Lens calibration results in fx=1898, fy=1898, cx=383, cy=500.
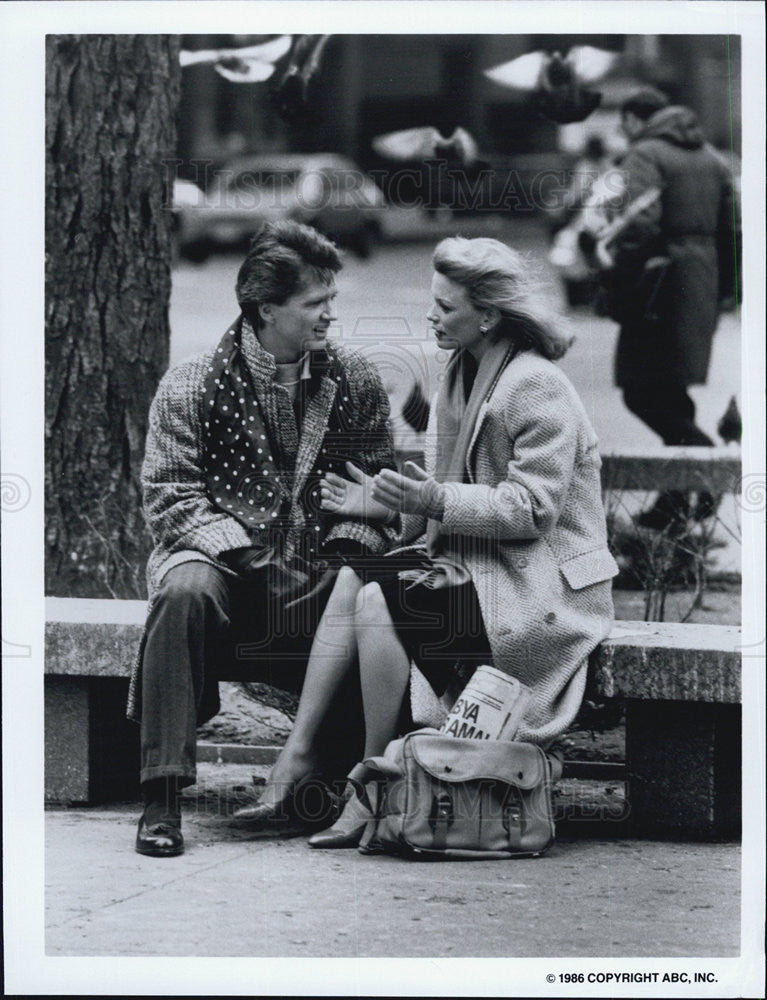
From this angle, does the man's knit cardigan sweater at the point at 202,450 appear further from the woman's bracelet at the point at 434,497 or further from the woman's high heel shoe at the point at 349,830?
the woman's high heel shoe at the point at 349,830

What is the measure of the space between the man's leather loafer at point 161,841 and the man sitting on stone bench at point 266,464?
46 mm

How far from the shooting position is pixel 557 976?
4.34 meters

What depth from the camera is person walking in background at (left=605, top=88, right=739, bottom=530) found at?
634cm

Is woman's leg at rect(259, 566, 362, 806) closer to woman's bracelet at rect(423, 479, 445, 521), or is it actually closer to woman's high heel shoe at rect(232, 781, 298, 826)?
woman's high heel shoe at rect(232, 781, 298, 826)

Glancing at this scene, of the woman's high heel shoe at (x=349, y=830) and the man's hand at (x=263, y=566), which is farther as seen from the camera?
the man's hand at (x=263, y=566)

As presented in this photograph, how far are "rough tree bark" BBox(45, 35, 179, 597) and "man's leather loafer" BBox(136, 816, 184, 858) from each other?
1.30 m

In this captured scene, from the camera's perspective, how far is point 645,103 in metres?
5.89

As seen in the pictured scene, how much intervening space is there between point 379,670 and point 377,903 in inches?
24.3

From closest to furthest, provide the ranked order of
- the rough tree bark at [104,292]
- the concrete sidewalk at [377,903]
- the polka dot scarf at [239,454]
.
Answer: the concrete sidewalk at [377,903], the polka dot scarf at [239,454], the rough tree bark at [104,292]

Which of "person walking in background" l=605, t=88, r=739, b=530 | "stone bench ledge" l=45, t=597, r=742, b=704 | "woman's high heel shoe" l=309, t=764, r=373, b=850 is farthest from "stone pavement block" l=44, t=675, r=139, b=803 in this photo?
"person walking in background" l=605, t=88, r=739, b=530

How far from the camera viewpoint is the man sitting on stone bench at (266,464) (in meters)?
4.86

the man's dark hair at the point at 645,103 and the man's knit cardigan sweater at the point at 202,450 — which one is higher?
the man's dark hair at the point at 645,103

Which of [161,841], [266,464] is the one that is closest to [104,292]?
[266,464]

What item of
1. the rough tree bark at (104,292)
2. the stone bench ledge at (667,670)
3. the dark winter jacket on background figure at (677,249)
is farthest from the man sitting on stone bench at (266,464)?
the dark winter jacket on background figure at (677,249)
